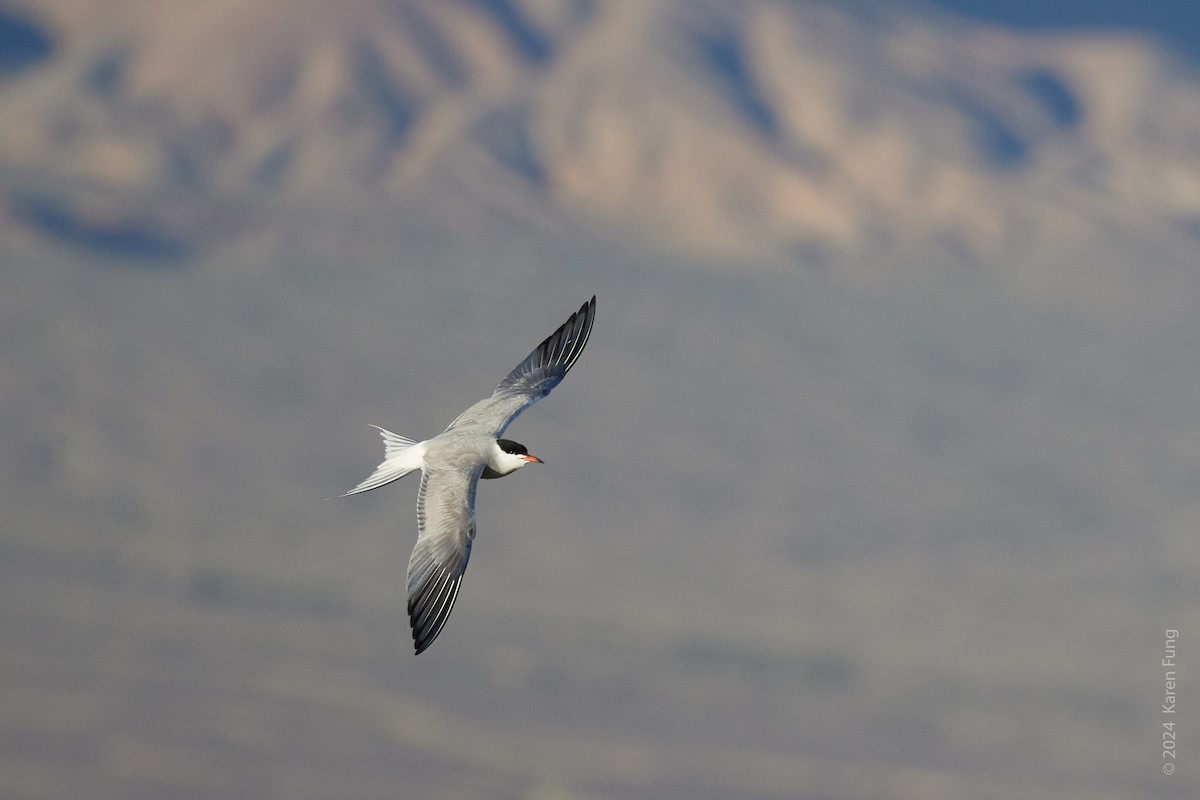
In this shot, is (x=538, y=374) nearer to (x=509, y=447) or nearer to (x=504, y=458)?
(x=509, y=447)

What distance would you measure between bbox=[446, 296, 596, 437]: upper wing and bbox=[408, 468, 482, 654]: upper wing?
2566mm

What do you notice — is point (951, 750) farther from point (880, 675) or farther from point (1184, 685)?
point (1184, 685)

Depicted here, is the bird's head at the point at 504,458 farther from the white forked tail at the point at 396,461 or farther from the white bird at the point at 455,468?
the white forked tail at the point at 396,461

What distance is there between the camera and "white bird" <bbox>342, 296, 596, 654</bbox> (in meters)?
18.0

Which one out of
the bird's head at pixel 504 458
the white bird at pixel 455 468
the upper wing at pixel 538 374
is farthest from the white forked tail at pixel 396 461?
the upper wing at pixel 538 374

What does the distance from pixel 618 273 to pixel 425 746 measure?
214 ft

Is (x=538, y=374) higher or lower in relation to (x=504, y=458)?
higher

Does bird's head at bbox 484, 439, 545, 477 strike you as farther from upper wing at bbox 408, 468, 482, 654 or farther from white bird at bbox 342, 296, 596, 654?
upper wing at bbox 408, 468, 482, 654

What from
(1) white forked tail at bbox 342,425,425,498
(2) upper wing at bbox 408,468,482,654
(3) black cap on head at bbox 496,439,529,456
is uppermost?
(3) black cap on head at bbox 496,439,529,456

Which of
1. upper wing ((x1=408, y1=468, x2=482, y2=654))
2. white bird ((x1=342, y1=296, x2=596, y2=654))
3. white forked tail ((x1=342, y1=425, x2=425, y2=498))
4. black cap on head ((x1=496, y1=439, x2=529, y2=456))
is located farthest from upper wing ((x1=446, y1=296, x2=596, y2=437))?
upper wing ((x1=408, y1=468, x2=482, y2=654))

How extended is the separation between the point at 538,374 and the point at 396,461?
3490 millimetres

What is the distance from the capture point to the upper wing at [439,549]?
17719 mm

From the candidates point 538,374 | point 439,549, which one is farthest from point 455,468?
point 538,374

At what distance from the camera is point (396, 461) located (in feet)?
65.6
